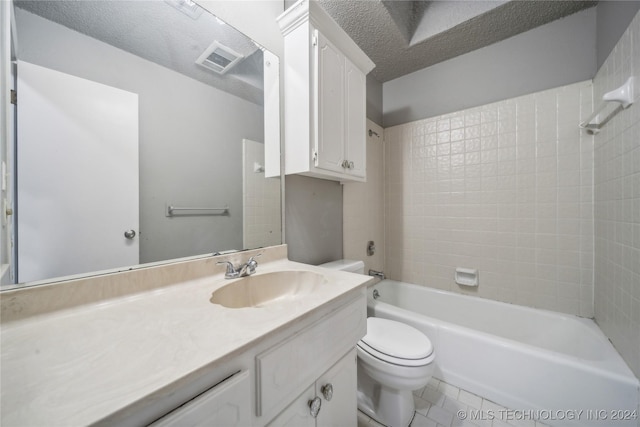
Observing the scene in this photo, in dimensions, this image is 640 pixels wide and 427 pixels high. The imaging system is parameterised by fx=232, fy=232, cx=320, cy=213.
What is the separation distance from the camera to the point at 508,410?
122cm

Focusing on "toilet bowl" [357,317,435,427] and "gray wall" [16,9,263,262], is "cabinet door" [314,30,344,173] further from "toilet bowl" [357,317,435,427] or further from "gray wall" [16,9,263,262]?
"toilet bowl" [357,317,435,427]

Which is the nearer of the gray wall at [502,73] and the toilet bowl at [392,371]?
the toilet bowl at [392,371]

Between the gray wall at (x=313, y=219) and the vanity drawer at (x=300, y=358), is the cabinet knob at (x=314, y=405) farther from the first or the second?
the gray wall at (x=313, y=219)

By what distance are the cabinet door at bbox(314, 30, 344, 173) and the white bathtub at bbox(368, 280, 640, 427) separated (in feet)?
3.67

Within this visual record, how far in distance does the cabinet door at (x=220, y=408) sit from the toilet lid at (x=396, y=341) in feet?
2.62

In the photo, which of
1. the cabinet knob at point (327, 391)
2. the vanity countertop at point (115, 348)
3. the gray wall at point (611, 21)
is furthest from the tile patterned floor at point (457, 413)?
the gray wall at point (611, 21)

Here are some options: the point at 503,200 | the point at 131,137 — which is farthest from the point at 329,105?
the point at 503,200

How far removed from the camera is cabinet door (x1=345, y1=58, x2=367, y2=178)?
1392 millimetres

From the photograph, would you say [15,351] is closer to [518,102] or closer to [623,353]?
[623,353]

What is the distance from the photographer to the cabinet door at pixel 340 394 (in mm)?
744

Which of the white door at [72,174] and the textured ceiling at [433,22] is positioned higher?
the textured ceiling at [433,22]

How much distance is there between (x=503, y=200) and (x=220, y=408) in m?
2.10

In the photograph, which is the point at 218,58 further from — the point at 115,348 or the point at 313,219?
the point at 115,348

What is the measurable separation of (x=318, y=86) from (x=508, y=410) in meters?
1.96
